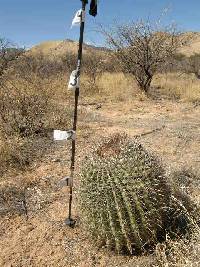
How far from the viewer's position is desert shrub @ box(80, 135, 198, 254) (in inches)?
154

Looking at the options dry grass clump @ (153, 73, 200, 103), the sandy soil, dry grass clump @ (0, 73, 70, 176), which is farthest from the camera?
dry grass clump @ (153, 73, 200, 103)

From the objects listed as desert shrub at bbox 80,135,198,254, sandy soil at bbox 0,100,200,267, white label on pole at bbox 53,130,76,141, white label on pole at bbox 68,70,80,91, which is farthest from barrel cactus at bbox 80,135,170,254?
white label on pole at bbox 68,70,80,91

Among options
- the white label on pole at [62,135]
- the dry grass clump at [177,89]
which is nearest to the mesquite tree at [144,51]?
the dry grass clump at [177,89]

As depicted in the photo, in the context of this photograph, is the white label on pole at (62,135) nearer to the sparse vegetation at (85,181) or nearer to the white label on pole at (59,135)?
the white label on pole at (59,135)

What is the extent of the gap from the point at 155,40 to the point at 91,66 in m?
3.53

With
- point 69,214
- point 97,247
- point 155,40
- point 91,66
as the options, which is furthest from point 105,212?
point 91,66

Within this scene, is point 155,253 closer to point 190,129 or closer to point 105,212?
point 105,212

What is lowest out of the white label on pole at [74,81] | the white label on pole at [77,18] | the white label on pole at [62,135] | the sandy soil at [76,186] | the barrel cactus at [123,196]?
the sandy soil at [76,186]

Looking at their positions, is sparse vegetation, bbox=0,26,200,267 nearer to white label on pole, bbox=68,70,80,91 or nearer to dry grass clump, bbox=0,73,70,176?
dry grass clump, bbox=0,73,70,176

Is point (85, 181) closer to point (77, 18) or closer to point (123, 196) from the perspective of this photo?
point (123, 196)

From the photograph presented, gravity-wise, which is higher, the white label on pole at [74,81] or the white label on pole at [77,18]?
the white label on pole at [77,18]

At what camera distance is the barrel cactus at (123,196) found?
3906 millimetres

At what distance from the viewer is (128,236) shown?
13.2 ft

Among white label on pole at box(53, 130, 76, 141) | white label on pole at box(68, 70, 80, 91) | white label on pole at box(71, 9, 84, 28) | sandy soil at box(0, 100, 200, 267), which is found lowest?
sandy soil at box(0, 100, 200, 267)
